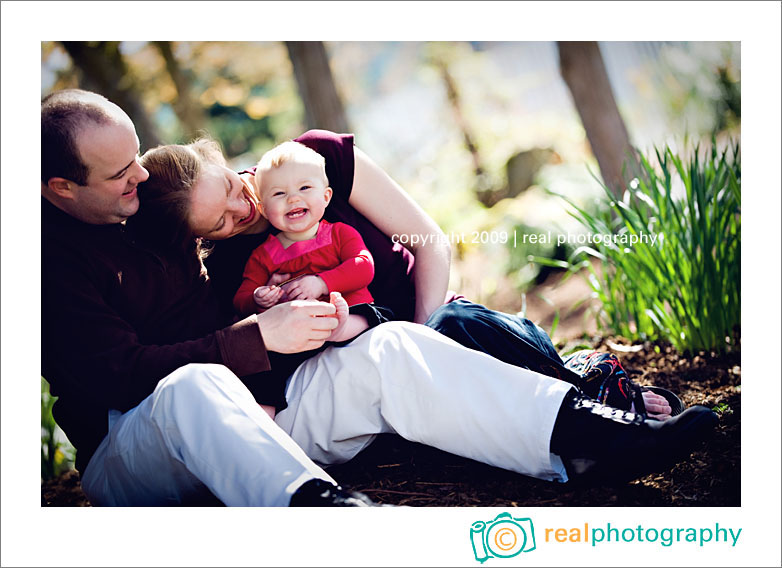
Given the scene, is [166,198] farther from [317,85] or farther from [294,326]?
[317,85]

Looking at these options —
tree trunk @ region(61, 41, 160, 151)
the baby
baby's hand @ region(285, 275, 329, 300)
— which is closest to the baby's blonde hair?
the baby

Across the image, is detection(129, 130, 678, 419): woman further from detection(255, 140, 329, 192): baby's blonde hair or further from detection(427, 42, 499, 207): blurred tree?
detection(427, 42, 499, 207): blurred tree

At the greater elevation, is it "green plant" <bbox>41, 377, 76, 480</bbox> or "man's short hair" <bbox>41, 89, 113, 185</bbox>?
"man's short hair" <bbox>41, 89, 113, 185</bbox>

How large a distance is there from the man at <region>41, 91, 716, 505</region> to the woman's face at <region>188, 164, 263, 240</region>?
0.55ft

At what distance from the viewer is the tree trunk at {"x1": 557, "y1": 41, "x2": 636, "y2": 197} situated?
147 inches

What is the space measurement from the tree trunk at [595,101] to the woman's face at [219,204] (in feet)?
7.17

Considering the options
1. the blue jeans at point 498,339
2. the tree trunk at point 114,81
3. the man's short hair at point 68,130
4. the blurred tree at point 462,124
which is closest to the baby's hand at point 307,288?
the blue jeans at point 498,339

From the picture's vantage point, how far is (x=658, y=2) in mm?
2359

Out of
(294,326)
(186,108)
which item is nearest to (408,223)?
(294,326)

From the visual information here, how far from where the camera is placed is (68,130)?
196cm

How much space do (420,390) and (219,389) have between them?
554 millimetres
